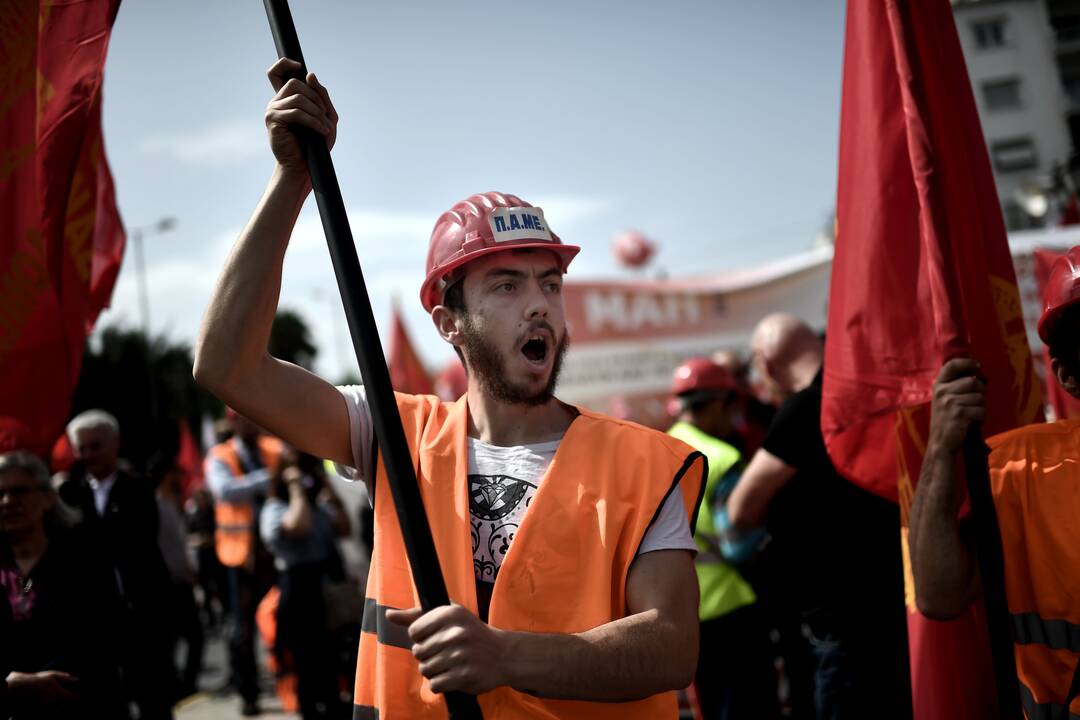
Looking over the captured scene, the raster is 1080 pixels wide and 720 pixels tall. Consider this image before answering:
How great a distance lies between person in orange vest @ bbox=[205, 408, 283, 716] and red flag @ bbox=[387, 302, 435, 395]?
3239 mm

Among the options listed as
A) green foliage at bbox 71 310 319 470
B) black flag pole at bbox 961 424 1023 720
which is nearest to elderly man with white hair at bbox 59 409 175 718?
black flag pole at bbox 961 424 1023 720

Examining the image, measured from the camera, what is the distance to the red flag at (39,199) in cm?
299

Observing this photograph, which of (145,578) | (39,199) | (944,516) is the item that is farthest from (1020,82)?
(39,199)

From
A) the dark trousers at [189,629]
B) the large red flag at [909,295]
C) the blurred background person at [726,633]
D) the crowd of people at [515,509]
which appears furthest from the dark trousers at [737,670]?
the dark trousers at [189,629]

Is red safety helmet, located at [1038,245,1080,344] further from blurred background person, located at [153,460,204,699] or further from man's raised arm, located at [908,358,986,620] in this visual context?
blurred background person, located at [153,460,204,699]

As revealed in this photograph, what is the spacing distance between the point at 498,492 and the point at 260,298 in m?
0.67

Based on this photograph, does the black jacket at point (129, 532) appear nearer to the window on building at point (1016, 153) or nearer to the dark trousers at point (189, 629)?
the dark trousers at point (189, 629)

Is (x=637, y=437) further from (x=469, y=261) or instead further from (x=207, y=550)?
(x=207, y=550)

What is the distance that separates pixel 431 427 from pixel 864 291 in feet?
4.42

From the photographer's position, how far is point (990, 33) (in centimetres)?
4431

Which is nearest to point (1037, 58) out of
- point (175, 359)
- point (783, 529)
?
point (175, 359)

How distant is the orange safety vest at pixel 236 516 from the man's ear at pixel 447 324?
19.4 ft

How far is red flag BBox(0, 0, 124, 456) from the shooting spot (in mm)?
2994

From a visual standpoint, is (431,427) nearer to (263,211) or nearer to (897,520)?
(263,211)
